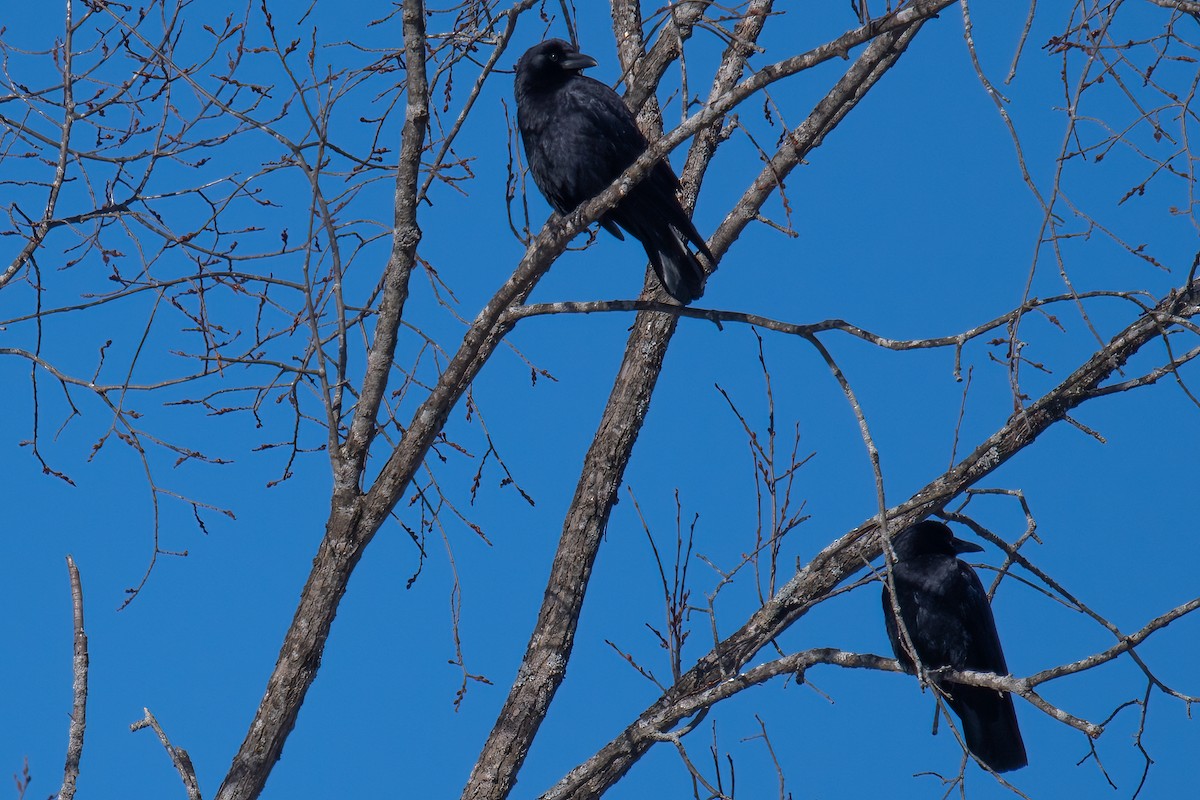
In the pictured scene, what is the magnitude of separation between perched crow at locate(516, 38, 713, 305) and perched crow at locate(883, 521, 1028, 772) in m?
1.62

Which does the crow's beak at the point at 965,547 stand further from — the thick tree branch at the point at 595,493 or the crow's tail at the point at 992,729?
the thick tree branch at the point at 595,493

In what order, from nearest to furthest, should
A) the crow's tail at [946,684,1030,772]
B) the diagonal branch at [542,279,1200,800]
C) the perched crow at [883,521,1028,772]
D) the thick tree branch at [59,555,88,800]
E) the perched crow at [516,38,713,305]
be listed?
1. the thick tree branch at [59,555,88,800]
2. the diagonal branch at [542,279,1200,800]
3. the perched crow at [516,38,713,305]
4. the perched crow at [883,521,1028,772]
5. the crow's tail at [946,684,1030,772]

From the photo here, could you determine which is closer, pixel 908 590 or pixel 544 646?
pixel 544 646

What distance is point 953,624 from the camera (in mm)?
5047

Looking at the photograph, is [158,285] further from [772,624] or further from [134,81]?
[772,624]

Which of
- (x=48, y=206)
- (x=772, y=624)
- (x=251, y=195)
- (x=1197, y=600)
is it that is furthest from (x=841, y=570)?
(x=48, y=206)

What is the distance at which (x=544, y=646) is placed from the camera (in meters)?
4.73

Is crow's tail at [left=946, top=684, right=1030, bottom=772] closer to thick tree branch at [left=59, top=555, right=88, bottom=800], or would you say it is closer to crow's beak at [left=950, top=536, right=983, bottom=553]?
crow's beak at [left=950, top=536, right=983, bottom=553]

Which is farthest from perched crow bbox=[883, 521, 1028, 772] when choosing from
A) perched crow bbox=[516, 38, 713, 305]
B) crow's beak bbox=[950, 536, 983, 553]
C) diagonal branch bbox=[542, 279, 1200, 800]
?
perched crow bbox=[516, 38, 713, 305]

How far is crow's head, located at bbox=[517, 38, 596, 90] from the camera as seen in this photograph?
193 inches

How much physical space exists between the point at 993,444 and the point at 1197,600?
1.52 metres

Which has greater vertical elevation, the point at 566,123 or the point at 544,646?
the point at 566,123

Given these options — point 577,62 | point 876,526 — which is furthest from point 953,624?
point 577,62

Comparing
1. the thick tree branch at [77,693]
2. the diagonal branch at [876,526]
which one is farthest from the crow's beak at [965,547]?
the thick tree branch at [77,693]
